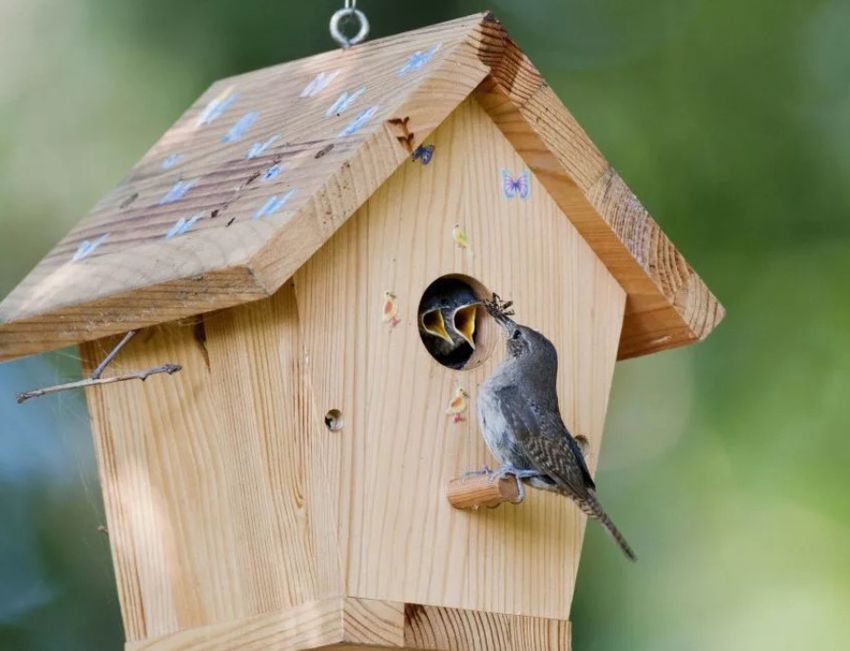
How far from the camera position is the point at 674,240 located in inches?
229

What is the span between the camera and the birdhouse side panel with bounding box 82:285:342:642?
3.10 meters

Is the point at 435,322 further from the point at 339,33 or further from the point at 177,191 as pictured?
the point at 339,33

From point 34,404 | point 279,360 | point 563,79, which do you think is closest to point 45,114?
point 34,404

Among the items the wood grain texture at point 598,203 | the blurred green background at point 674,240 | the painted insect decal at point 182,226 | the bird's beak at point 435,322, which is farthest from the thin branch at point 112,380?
the blurred green background at point 674,240

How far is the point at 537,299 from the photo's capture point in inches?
141

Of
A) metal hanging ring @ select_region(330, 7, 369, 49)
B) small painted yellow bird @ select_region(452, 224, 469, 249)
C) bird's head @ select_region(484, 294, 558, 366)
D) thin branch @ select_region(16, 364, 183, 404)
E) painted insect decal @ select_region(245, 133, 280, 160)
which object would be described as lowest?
bird's head @ select_region(484, 294, 558, 366)

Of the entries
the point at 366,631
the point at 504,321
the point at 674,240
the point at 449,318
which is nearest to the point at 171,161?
the point at 449,318

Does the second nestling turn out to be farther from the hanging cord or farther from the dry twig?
the hanging cord

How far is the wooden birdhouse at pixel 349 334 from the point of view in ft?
10.2

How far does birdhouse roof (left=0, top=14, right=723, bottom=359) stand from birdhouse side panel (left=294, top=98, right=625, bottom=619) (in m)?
0.10

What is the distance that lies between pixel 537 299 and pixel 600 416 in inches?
12.5

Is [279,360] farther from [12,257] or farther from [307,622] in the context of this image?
[12,257]

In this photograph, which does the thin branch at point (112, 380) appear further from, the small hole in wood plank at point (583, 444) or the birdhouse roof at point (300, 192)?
the small hole in wood plank at point (583, 444)

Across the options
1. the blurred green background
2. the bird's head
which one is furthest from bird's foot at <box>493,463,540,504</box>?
the blurred green background
